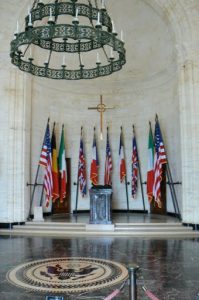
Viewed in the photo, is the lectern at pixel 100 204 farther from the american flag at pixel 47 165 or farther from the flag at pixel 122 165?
the flag at pixel 122 165

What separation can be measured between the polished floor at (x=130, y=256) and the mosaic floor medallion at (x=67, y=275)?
0.58ft

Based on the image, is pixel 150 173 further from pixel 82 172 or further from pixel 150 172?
pixel 82 172

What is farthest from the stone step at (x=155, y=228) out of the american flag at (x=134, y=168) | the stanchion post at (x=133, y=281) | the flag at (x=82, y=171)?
the stanchion post at (x=133, y=281)

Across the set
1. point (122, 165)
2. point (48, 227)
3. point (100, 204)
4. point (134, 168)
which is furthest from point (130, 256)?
point (122, 165)

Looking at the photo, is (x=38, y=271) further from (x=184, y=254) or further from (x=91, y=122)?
(x=91, y=122)

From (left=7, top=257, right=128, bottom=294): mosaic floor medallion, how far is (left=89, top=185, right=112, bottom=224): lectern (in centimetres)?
359

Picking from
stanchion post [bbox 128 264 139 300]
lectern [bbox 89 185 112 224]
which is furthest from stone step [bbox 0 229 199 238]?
stanchion post [bbox 128 264 139 300]

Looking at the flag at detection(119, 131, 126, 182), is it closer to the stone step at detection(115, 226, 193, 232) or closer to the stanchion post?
the stone step at detection(115, 226, 193, 232)

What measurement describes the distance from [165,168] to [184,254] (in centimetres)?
539

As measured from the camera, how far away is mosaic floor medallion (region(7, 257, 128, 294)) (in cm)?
468

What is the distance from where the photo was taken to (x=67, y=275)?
5215 millimetres

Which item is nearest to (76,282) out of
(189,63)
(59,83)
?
(189,63)

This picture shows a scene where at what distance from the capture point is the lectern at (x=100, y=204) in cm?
997

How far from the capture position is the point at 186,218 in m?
9.73
